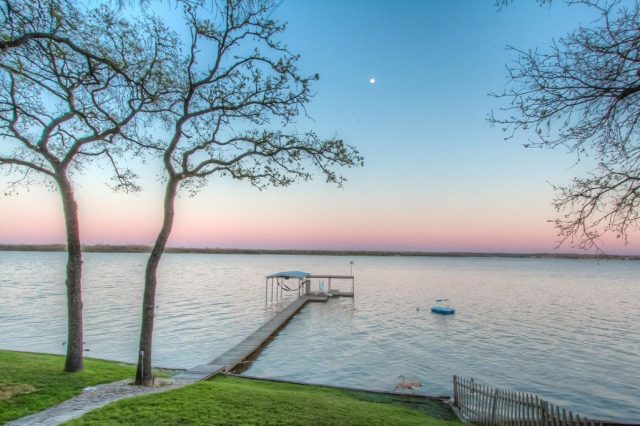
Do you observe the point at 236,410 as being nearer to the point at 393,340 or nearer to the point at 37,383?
the point at 37,383

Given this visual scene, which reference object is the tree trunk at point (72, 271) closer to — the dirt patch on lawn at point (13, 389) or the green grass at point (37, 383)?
the green grass at point (37, 383)

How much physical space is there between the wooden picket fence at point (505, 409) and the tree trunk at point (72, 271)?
38.8ft

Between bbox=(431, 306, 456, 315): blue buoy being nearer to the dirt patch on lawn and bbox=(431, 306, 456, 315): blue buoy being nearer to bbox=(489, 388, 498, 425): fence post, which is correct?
bbox=(489, 388, 498, 425): fence post

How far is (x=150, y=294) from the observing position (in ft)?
40.0

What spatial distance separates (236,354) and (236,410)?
11.8 metres

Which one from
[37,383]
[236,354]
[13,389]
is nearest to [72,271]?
[37,383]

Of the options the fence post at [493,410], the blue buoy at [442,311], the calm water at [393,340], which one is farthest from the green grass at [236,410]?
the blue buoy at [442,311]

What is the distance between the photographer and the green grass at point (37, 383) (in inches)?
359

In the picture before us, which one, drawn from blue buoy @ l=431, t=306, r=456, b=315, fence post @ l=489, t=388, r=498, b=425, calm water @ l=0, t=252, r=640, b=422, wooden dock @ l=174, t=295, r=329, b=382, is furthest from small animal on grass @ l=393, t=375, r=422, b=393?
blue buoy @ l=431, t=306, r=456, b=315

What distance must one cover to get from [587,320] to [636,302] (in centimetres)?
2335

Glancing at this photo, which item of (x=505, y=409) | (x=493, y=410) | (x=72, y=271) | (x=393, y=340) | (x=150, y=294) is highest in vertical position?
(x=72, y=271)

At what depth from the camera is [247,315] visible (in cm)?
3809

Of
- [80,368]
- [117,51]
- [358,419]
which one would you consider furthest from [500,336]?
[117,51]

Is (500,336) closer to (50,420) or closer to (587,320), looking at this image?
(587,320)
